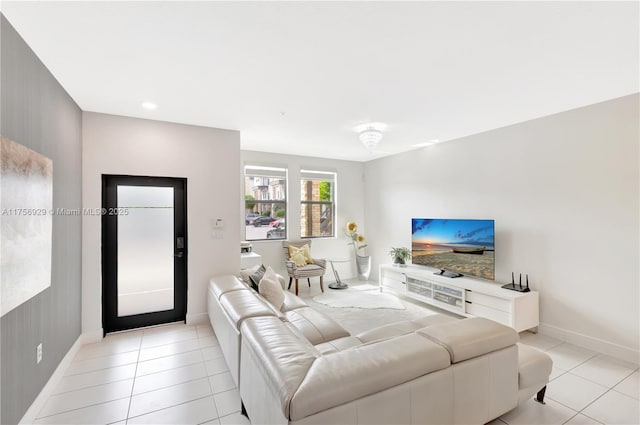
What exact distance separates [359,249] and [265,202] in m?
2.33

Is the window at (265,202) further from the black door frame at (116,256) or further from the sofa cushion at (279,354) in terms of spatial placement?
the sofa cushion at (279,354)

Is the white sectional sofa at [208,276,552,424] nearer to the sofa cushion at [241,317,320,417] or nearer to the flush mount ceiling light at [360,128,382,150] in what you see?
the sofa cushion at [241,317,320,417]

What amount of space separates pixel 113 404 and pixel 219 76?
106 inches

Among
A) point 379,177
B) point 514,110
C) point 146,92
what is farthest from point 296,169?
point 514,110

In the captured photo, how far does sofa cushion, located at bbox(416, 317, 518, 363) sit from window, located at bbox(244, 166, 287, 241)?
4.20 m

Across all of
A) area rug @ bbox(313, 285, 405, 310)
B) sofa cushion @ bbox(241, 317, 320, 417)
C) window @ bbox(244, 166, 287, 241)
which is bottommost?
area rug @ bbox(313, 285, 405, 310)

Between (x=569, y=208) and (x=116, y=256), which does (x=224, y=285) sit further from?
(x=569, y=208)

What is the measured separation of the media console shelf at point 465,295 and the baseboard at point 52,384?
4226mm

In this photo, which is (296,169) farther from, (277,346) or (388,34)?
(277,346)

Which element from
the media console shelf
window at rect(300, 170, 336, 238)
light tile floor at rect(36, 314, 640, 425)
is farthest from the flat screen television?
window at rect(300, 170, 336, 238)

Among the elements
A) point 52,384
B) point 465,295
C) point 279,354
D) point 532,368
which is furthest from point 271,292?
point 465,295

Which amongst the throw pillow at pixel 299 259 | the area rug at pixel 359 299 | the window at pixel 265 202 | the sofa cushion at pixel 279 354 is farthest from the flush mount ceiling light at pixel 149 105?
the area rug at pixel 359 299

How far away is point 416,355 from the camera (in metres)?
1.49

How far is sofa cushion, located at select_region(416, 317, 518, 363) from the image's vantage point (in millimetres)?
1621
